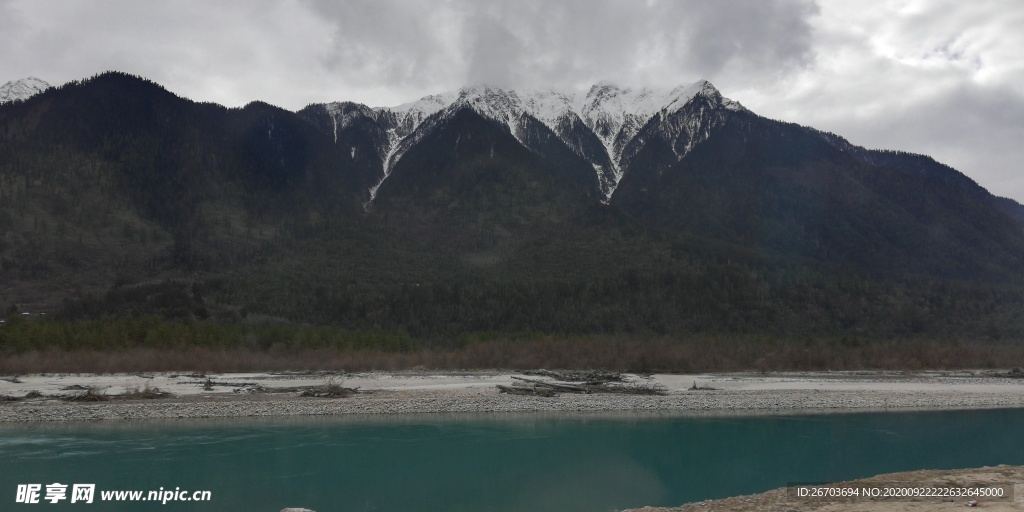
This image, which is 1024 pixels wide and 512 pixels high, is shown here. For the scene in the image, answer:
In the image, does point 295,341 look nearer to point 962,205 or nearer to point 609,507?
point 609,507

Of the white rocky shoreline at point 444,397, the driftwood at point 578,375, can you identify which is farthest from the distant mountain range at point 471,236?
the white rocky shoreline at point 444,397

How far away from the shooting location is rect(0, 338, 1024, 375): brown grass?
6047 centimetres

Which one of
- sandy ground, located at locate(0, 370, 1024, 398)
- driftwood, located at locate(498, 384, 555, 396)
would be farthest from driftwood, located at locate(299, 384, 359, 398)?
driftwood, located at locate(498, 384, 555, 396)

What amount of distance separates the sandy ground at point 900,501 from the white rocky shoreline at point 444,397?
23.1m

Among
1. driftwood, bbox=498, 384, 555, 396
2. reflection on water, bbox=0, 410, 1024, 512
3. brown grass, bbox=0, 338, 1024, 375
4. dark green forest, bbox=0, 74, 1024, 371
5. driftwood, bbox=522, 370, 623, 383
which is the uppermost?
dark green forest, bbox=0, 74, 1024, 371

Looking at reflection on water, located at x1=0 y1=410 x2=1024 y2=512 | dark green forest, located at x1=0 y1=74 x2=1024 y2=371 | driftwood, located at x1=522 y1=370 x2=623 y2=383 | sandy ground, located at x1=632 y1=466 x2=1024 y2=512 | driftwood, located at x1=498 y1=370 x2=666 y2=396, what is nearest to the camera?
sandy ground, located at x1=632 y1=466 x2=1024 y2=512

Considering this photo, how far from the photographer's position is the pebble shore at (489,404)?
38156mm

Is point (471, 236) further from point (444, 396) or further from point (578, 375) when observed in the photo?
point (444, 396)

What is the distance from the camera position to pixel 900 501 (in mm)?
15859

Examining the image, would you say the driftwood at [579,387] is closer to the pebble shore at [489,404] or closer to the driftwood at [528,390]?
the driftwood at [528,390]

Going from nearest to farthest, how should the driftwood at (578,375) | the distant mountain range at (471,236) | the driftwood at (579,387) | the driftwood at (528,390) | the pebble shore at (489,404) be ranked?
the pebble shore at (489,404), the driftwood at (528,390), the driftwood at (579,387), the driftwood at (578,375), the distant mountain range at (471,236)

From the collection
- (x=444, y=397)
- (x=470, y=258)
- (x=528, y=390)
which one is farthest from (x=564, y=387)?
(x=470, y=258)

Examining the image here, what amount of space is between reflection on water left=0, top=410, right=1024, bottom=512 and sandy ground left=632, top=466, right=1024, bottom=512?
4041 mm

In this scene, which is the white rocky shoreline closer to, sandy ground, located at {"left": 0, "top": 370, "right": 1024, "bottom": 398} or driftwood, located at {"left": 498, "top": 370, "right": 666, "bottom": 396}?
sandy ground, located at {"left": 0, "top": 370, "right": 1024, "bottom": 398}
